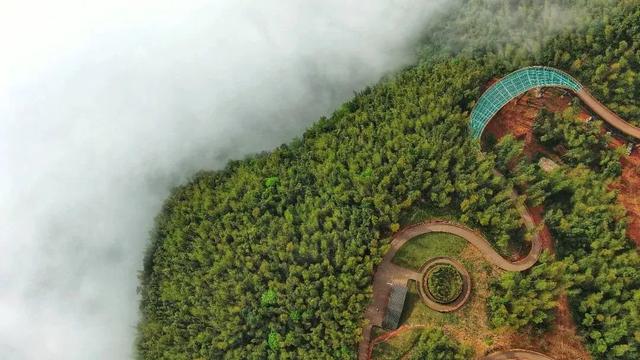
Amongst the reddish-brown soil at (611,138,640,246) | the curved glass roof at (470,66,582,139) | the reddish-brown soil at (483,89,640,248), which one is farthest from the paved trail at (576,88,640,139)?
the reddish-brown soil at (611,138,640,246)

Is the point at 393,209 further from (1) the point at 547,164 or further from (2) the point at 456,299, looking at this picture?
(1) the point at 547,164

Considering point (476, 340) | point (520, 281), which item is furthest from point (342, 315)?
point (520, 281)

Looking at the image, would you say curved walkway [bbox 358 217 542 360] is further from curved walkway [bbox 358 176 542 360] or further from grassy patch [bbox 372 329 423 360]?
grassy patch [bbox 372 329 423 360]

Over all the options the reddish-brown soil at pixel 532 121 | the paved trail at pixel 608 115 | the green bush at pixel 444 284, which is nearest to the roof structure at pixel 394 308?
the green bush at pixel 444 284

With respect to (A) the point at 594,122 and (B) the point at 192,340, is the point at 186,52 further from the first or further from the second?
(A) the point at 594,122

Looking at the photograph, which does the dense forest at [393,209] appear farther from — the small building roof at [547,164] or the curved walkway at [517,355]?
the curved walkway at [517,355]

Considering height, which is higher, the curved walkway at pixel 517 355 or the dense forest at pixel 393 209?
the dense forest at pixel 393 209
